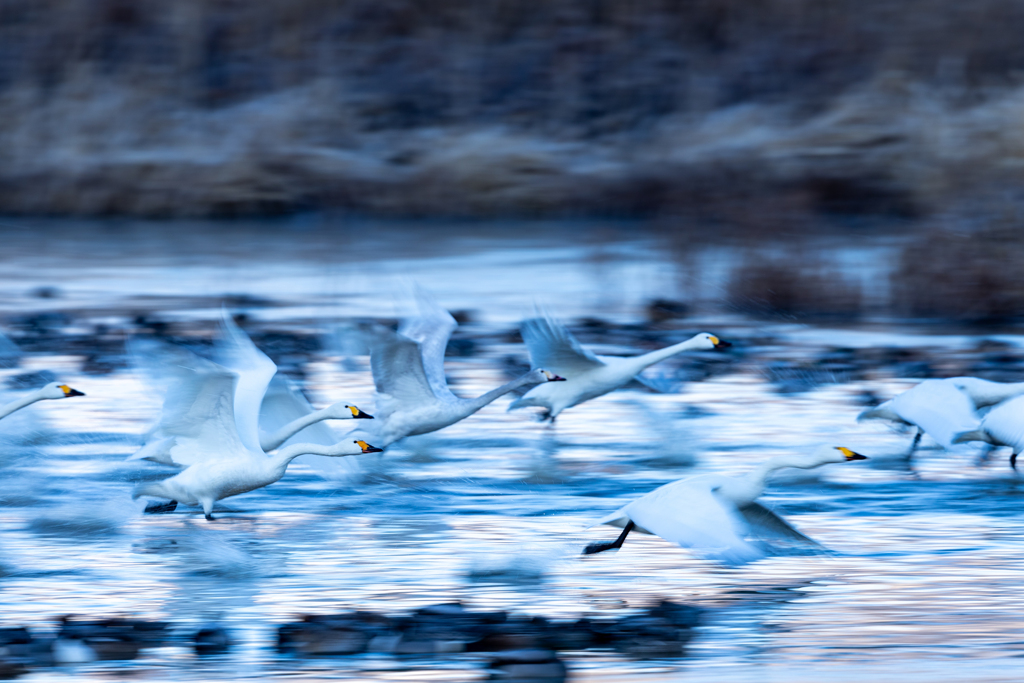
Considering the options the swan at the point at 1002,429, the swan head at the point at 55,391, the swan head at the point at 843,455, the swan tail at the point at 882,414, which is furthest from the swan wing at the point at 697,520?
the swan head at the point at 55,391

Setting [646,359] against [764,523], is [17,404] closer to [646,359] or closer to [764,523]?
[646,359]

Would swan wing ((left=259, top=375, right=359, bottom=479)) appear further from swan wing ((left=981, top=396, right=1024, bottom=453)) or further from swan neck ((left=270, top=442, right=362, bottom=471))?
swan wing ((left=981, top=396, right=1024, bottom=453))

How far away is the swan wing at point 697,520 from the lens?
6023mm

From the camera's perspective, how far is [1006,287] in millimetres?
14906

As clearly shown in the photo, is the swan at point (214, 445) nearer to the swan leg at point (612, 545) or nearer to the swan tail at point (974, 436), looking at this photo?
the swan leg at point (612, 545)

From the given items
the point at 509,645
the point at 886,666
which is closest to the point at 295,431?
the point at 509,645

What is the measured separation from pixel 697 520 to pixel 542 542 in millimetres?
1643

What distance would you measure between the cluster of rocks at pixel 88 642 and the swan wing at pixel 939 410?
4492mm

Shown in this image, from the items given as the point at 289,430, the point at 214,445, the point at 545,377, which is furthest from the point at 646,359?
the point at 214,445

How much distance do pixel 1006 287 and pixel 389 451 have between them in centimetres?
716

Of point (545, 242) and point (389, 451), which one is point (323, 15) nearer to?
point (545, 242)

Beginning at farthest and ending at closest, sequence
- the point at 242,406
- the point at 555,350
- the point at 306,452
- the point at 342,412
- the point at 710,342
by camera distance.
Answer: the point at 710,342 < the point at 555,350 < the point at 342,412 < the point at 242,406 < the point at 306,452

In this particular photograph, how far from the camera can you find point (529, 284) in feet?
63.8

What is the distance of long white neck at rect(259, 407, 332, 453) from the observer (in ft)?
28.1
